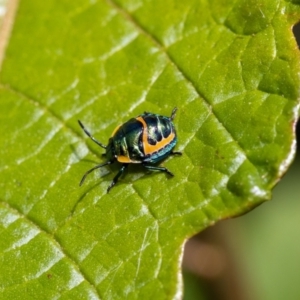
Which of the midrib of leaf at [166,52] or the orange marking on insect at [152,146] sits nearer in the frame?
the midrib of leaf at [166,52]

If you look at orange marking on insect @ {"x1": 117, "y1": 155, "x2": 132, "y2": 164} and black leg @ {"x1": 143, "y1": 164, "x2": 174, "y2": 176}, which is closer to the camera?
black leg @ {"x1": 143, "y1": 164, "x2": 174, "y2": 176}

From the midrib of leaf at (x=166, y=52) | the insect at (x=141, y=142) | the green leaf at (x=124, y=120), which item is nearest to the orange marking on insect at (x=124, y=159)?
the insect at (x=141, y=142)

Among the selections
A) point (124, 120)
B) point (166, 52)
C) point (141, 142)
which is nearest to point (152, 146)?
point (141, 142)

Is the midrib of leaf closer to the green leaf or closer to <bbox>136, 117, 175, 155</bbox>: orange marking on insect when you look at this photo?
the green leaf

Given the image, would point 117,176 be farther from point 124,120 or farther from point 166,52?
point 166,52

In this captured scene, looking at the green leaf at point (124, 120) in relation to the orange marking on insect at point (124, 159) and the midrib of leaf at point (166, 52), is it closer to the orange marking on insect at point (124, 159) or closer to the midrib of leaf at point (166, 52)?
the midrib of leaf at point (166, 52)

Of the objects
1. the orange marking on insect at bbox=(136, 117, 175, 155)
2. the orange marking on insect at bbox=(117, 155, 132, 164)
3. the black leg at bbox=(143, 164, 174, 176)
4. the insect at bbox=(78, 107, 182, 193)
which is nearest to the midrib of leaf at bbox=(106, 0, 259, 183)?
the insect at bbox=(78, 107, 182, 193)

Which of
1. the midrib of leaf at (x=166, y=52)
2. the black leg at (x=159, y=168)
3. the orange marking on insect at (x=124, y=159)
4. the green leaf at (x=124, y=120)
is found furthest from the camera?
the orange marking on insect at (x=124, y=159)
